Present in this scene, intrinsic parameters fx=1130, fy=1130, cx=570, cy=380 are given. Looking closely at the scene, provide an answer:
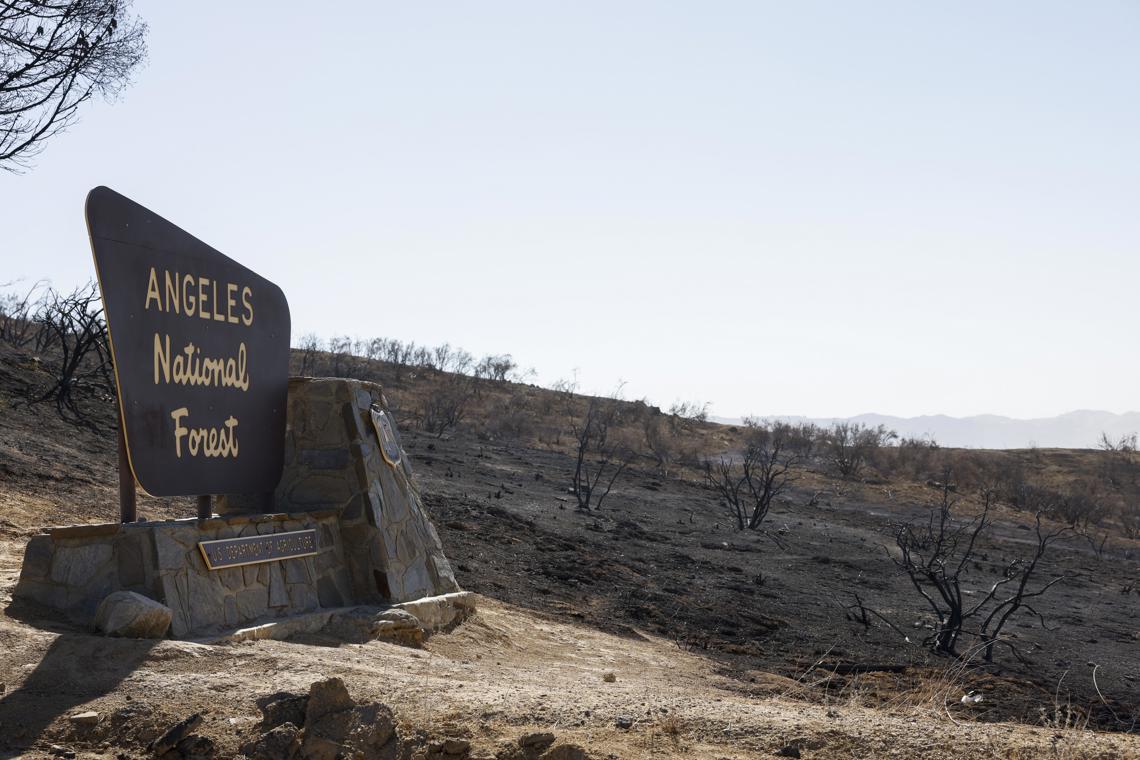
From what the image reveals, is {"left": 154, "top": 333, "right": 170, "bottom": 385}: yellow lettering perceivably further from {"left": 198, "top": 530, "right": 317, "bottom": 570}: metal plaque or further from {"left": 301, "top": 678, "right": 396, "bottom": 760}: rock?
{"left": 301, "top": 678, "right": 396, "bottom": 760}: rock

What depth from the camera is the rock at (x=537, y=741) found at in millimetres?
4835

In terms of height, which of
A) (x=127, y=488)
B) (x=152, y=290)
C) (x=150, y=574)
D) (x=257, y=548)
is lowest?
(x=150, y=574)

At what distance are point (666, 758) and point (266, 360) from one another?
4537mm

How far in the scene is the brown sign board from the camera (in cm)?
664

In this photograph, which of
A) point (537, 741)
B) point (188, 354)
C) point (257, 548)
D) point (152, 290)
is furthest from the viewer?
point (257, 548)

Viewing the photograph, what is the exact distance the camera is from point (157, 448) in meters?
6.89

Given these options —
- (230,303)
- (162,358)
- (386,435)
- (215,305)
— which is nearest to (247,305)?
(230,303)

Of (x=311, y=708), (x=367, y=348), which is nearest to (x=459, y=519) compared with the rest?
(x=311, y=708)

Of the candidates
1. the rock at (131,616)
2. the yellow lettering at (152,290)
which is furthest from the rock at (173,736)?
the yellow lettering at (152,290)

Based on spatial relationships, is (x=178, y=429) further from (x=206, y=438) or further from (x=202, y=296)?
(x=202, y=296)

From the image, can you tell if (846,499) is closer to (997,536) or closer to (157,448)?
(997,536)

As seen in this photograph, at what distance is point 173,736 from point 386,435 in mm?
4388

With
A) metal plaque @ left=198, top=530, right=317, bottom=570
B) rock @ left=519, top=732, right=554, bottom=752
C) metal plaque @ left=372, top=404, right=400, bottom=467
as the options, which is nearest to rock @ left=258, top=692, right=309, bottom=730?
rock @ left=519, top=732, right=554, bottom=752

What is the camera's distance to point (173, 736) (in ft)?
16.2
